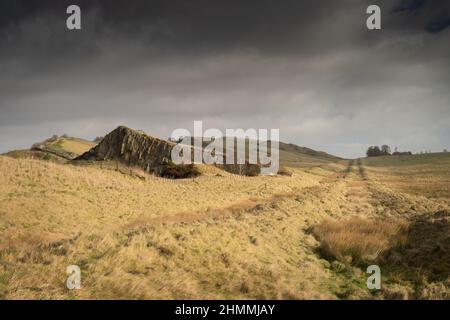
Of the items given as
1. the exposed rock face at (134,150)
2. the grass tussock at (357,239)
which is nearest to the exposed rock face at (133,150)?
the exposed rock face at (134,150)

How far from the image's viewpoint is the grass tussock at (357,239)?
13.7 meters

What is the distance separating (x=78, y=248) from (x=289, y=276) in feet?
21.4

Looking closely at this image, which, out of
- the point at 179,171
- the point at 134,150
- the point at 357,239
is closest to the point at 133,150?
the point at 134,150

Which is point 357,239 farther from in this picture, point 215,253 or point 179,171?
point 179,171

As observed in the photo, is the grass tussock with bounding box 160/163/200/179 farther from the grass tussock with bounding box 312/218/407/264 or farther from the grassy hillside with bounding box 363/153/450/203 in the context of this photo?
the grass tussock with bounding box 312/218/407/264

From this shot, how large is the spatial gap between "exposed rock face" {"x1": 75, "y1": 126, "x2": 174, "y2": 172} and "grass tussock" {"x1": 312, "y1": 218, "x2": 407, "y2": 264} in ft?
123

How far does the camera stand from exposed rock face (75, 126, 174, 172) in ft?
175

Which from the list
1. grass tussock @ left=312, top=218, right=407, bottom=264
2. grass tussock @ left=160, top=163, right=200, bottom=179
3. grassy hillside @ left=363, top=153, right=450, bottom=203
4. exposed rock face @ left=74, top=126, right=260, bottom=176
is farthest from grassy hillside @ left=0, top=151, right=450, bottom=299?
exposed rock face @ left=74, top=126, right=260, bottom=176

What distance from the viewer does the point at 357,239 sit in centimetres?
1488

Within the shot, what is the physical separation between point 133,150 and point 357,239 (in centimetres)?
4421

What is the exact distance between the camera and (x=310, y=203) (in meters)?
25.9

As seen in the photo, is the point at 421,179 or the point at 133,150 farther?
the point at 421,179
